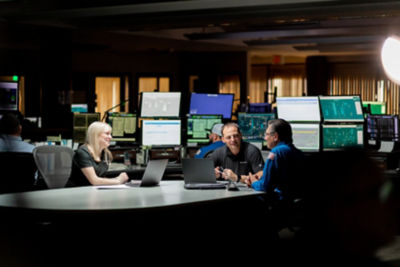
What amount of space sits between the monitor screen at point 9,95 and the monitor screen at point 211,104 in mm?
5165

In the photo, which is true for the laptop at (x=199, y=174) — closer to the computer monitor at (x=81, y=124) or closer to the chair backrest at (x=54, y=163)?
the chair backrest at (x=54, y=163)

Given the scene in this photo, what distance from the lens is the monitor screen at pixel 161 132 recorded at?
6.48m

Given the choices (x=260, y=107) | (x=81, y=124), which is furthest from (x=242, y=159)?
(x=260, y=107)

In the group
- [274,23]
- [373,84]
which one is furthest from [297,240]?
[373,84]

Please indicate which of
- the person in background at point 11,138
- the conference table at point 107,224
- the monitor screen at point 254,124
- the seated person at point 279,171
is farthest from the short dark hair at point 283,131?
the person in background at point 11,138

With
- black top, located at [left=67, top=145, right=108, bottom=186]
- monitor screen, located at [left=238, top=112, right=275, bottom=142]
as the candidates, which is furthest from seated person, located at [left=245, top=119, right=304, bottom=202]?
monitor screen, located at [left=238, top=112, right=275, bottom=142]

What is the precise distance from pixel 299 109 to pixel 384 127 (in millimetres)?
1548

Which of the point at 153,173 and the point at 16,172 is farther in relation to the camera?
the point at 16,172

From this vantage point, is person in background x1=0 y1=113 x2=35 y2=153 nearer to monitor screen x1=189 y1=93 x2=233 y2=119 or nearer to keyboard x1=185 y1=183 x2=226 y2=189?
monitor screen x1=189 y1=93 x2=233 y2=119

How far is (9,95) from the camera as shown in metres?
11.0

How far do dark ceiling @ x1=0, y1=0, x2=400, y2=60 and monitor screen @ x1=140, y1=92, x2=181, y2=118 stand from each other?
2543mm

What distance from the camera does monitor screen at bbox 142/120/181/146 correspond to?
6.48m

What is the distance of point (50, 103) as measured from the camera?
1191 cm

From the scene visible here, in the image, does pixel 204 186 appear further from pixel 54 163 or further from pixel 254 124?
pixel 254 124
